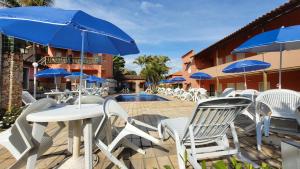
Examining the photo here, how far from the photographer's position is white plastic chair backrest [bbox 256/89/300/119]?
3.69 metres

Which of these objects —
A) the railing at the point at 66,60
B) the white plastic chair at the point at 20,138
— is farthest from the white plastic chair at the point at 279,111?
the railing at the point at 66,60

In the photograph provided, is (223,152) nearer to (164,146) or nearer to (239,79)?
(164,146)

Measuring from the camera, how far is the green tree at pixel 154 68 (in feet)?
145

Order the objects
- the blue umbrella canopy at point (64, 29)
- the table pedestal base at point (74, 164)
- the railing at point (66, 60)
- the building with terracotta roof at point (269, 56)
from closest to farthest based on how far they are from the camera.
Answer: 1. the blue umbrella canopy at point (64, 29)
2. the table pedestal base at point (74, 164)
3. the building with terracotta roof at point (269, 56)
4. the railing at point (66, 60)

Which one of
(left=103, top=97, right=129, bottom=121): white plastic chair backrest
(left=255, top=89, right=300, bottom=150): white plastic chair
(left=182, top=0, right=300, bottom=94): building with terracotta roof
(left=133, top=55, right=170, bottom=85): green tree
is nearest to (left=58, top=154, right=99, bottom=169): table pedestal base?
(left=103, top=97, right=129, bottom=121): white plastic chair backrest

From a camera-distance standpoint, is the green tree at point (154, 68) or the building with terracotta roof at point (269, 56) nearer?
the building with terracotta roof at point (269, 56)

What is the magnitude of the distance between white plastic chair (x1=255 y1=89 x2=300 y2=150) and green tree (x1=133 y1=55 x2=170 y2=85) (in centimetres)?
4007

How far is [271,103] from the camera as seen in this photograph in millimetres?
3979

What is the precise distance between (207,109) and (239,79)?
61.9 ft

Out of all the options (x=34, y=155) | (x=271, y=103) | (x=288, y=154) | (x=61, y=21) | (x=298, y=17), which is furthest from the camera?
(x=298, y=17)

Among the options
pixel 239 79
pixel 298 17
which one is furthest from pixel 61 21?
pixel 239 79

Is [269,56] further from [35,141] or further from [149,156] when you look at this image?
[35,141]

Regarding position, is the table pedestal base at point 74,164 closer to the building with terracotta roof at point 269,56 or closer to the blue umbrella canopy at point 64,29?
the blue umbrella canopy at point 64,29

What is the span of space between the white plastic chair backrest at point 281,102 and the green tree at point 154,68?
40.1 m
